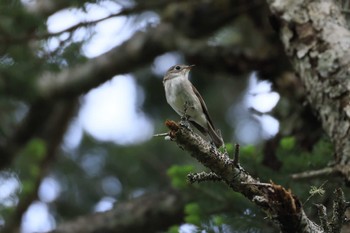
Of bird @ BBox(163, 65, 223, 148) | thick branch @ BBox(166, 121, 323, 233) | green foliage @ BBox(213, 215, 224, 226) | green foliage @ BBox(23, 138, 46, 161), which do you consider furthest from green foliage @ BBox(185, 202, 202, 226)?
green foliage @ BBox(23, 138, 46, 161)

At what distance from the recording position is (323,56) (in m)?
4.13

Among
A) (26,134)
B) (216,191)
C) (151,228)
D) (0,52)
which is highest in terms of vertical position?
(0,52)

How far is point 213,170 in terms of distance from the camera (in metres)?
2.94

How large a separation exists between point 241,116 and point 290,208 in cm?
609

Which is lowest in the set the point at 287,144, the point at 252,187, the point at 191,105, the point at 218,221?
the point at 218,221

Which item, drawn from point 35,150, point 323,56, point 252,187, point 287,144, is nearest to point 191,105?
point 287,144

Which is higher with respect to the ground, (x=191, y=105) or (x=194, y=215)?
(x=191, y=105)

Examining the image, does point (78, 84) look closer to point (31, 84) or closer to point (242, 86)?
point (31, 84)

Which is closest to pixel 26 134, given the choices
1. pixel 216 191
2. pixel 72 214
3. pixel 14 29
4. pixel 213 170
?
pixel 72 214

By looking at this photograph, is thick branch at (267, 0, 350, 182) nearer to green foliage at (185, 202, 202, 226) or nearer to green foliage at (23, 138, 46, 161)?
green foliage at (185, 202, 202, 226)

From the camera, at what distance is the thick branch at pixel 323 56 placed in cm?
390

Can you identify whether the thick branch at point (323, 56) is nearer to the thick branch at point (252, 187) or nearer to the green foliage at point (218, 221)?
the green foliage at point (218, 221)

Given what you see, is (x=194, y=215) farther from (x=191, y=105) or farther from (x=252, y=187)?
(x=252, y=187)

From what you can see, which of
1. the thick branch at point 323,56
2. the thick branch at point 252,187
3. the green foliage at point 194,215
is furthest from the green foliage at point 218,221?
the thick branch at point 252,187
